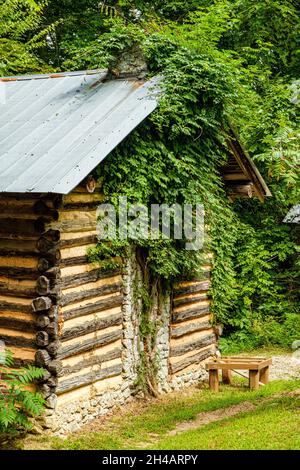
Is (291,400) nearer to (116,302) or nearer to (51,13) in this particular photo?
(116,302)

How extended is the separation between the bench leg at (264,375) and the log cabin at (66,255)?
2468 millimetres

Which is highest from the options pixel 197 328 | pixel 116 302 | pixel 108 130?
pixel 108 130

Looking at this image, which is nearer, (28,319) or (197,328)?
(28,319)

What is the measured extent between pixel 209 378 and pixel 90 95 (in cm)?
596

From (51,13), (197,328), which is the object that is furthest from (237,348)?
(51,13)

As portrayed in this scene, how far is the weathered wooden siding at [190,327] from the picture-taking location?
39.4 feet

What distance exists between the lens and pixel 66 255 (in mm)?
9031

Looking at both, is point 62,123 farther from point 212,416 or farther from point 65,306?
point 212,416

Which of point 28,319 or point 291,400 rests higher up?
point 28,319

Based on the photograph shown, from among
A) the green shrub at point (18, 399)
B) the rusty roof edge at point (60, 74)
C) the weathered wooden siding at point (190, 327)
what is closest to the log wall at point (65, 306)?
the green shrub at point (18, 399)

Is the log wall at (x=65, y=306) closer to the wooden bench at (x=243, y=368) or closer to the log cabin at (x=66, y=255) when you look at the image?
the log cabin at (x=66, y=255)

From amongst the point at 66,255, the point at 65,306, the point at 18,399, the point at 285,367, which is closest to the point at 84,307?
the point at 65,306

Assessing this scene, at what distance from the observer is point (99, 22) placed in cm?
2227

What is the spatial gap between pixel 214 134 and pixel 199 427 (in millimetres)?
5346
